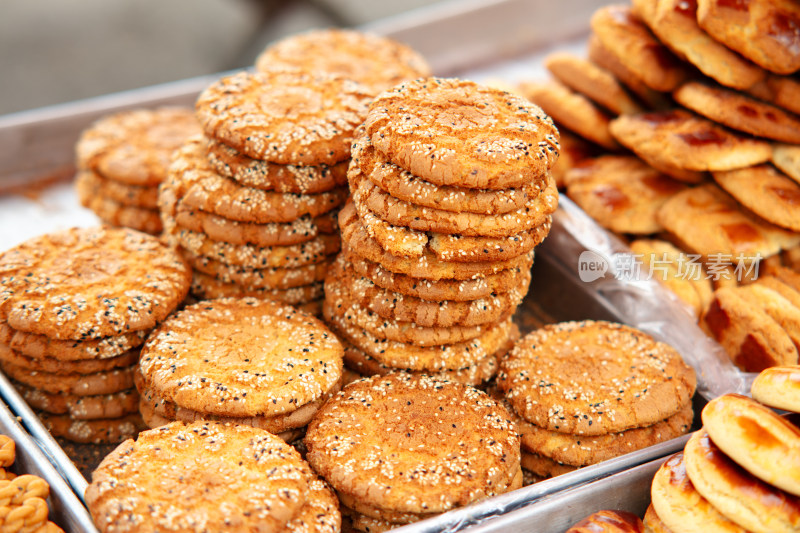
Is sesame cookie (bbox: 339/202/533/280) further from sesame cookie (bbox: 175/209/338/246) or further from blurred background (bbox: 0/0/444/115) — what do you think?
blurred background (bbox: 0/0/444/115)

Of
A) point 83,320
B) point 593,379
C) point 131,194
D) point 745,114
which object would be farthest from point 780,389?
point 131,194

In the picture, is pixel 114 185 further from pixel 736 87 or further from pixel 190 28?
pixel 190 28

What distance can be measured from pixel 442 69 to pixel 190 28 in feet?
18.0

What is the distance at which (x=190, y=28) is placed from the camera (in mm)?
10992

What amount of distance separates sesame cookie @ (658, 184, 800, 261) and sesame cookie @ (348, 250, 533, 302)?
141cm

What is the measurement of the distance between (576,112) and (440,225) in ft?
7.19

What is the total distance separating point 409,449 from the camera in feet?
9.82

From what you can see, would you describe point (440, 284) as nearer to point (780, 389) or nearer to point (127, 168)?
point (780, 389)

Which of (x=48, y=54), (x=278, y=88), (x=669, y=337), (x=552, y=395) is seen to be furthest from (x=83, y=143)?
(x=48, y=54)

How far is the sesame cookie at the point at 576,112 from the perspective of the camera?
4.71 metres

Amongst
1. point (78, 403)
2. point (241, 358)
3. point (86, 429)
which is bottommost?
point (86, 429)

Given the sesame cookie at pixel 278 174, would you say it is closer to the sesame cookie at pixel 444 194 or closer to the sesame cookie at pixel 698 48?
the sesame cookie at pixel 444 194

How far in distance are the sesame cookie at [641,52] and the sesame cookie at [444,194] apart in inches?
71.8

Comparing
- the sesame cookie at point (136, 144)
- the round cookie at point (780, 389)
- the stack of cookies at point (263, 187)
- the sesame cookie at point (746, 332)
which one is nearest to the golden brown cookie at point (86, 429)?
the stack of cookies at point (263, 187)
